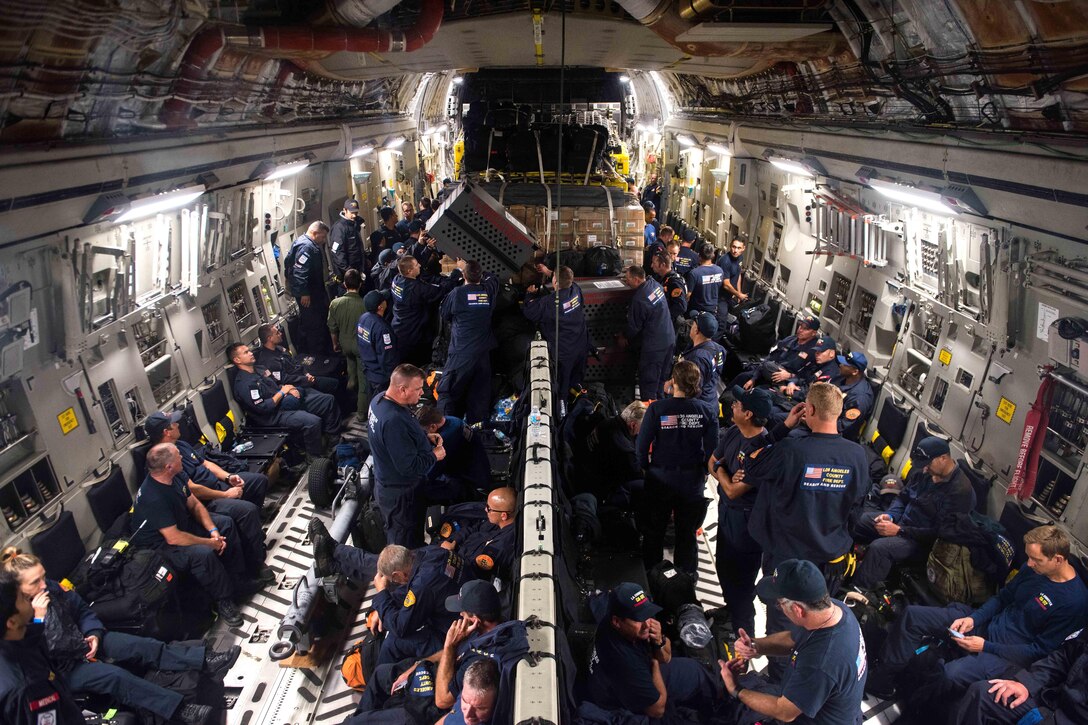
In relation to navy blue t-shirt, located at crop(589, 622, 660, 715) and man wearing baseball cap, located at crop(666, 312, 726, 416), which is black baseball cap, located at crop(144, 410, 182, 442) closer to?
navy blue t-shirt, located at crop(589, 622, 660, 715)

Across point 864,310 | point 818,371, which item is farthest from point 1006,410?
point 864,310

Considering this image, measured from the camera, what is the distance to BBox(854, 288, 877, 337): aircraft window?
6.68m

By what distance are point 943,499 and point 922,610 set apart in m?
0.95

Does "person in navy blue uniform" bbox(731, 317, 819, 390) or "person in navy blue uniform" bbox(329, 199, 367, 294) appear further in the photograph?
"person in navy blue uniform" bbox(329, 199, 367, 294)

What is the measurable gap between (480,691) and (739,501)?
7.64 ft

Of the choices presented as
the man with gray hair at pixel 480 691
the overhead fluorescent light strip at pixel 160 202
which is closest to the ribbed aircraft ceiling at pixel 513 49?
the overhead fluorescent light strip at pixel 160 202

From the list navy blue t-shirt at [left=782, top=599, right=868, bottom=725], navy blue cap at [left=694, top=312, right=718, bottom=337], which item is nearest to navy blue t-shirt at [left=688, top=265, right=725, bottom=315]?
navy blue cap at [left=694, top=312, right=718, bottom=337]

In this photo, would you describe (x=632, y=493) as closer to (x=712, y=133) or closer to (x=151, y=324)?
(x=151, y=324)

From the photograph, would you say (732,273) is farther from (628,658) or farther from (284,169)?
(628,658)

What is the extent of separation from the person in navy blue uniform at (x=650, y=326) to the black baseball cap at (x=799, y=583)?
374 centimetres

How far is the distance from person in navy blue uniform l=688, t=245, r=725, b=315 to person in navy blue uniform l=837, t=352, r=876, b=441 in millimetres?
2290

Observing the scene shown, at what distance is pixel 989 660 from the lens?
11.5 ft

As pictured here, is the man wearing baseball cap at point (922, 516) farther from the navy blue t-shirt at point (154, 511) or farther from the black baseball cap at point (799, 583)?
the navy blue t-shirt at point (154, 511)

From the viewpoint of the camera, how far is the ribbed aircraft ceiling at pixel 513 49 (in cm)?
330
